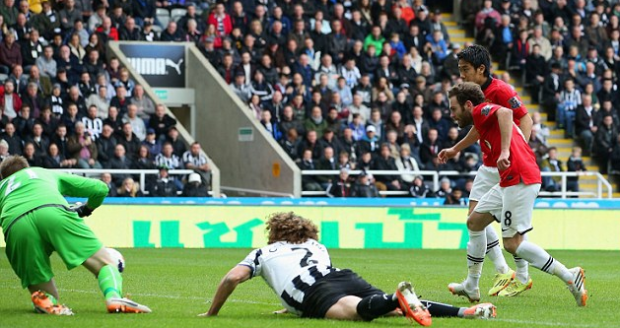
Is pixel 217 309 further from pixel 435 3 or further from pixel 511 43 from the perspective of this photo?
pixel 435 3

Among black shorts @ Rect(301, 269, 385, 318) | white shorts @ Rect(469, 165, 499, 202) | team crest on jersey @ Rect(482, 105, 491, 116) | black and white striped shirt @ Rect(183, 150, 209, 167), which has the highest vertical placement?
team crest on jersey @ Rect(482, 105, 491, 116)

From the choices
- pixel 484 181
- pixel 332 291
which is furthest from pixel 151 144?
pixel 332 291

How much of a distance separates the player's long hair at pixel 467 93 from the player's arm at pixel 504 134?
0.33 metres

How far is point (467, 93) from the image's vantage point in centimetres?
1133

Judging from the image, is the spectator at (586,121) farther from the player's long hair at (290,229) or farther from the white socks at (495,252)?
the player's long hair at (290,229)

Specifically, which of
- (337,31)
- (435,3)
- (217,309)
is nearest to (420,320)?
(217,309)

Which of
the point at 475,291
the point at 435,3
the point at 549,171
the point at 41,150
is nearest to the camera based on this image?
the point at 475,291

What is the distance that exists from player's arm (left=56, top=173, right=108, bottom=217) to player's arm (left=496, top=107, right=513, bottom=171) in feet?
11.2

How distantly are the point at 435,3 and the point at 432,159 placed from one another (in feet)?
31.0

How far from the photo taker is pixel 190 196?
25609 millimetres

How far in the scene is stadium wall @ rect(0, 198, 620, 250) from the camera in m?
22.2

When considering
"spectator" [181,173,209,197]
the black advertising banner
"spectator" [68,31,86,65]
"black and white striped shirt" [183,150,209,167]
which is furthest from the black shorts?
the black advertising banner

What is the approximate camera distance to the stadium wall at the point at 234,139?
1093 inches

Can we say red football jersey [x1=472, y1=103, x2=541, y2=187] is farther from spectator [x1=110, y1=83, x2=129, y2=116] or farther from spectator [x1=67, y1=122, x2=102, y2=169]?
spectator [x1=110, y1=83, x2=129, y2=116]
